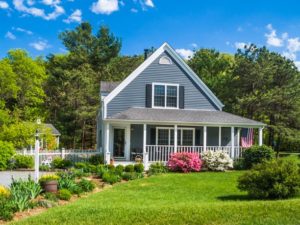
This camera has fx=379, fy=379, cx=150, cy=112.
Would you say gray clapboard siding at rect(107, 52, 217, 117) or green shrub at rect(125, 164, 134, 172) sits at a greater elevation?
gray clapboard siding at rect(107, 52, 217, 117)

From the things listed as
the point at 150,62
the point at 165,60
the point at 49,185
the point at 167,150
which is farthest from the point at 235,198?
the point at 165,60

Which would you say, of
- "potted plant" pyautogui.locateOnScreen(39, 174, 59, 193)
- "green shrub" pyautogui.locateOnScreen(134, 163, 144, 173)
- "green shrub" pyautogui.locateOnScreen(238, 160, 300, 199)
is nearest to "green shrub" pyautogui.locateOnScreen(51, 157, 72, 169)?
"green shrub" pyautogui.locateOnScreen(134, 163, 144, 173)

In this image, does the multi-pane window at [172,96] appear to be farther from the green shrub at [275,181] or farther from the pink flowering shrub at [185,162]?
the green shrub at [275,181]

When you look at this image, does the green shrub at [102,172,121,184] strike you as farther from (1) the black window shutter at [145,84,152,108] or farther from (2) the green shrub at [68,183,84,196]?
(1) the black window shutter at [145,84,152,108]

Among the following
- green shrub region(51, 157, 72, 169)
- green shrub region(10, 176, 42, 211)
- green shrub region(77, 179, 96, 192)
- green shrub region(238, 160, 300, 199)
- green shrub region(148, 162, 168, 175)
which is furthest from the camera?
green shrub region(51, 157, 72, 169)

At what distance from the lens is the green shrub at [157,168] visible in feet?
62.6

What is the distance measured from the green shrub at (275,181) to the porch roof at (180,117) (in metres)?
10.4

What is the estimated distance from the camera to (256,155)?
20.8 meters

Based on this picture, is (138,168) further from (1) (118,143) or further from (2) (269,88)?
(2) (269,88)

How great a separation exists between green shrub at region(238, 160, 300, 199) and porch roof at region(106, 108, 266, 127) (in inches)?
408

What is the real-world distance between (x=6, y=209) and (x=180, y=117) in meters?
14.2

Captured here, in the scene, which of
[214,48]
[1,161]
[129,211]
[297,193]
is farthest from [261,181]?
[214,48]

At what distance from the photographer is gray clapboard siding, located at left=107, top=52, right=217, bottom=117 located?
77.6ft

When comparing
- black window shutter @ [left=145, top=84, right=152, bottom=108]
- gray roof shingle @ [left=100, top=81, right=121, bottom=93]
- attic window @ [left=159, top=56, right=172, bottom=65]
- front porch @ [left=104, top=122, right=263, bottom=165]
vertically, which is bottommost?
front porch @ [left=104, top=122, right=263, bottom=165]
